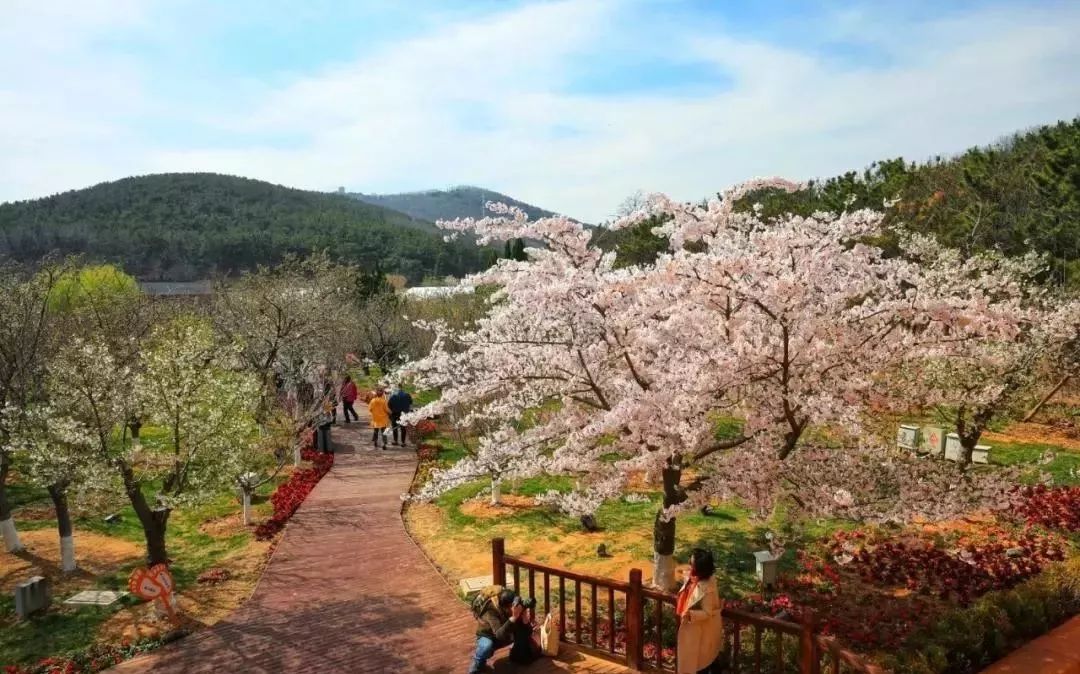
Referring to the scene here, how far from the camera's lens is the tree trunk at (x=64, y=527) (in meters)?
9.79

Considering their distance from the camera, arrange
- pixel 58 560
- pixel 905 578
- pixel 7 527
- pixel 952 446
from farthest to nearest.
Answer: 1. pixel 952 446
2. pixel 7 527
3. pixel 58 560
4. pixel 905 578

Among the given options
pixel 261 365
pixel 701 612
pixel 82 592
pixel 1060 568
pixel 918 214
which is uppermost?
pixel 918 214

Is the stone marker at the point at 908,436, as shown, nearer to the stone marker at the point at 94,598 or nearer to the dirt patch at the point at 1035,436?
the dirt patch at the point at 1035,436

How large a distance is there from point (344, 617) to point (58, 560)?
5636 millimetres

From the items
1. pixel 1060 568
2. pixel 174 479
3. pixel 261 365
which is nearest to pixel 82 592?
pixel 174 479

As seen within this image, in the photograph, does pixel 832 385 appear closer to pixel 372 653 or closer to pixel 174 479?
pixel 372 653

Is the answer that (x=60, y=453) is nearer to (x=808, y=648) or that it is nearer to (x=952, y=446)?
(x=808, y=648)

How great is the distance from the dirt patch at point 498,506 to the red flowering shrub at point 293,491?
10.7 feet

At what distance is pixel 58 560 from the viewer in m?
10.6

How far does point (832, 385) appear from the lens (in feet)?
22.8

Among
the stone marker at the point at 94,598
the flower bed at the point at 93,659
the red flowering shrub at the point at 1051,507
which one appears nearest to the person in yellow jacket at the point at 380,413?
the stone marker at the point at 94,598

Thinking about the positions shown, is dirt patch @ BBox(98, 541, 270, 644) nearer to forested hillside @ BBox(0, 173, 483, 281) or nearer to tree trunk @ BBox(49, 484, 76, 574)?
tree trunk @ BBox(49, 484, 76, 574)

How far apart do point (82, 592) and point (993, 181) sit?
32377 millimetres

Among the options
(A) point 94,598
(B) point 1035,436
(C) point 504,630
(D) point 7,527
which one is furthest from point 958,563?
(D) point 7,527
